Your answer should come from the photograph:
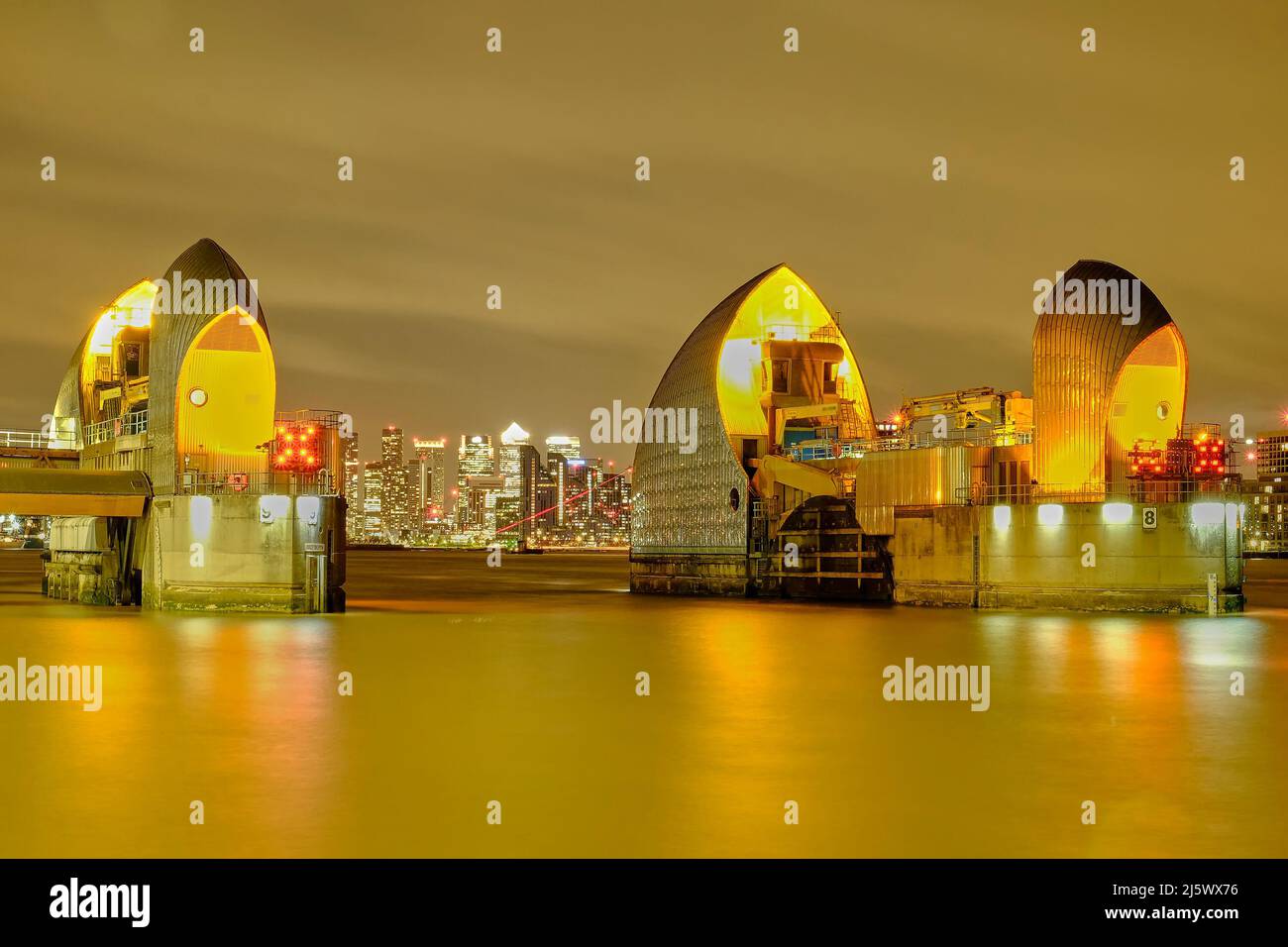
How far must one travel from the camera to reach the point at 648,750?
1603 centimetres

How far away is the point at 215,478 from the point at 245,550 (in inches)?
112

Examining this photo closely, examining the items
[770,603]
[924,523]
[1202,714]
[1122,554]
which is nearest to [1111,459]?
[1122,554]

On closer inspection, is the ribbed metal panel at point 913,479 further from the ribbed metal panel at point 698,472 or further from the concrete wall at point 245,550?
the concrete wall at point 245,550

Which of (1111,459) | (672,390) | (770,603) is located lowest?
(770,603)

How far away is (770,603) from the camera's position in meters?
49.5

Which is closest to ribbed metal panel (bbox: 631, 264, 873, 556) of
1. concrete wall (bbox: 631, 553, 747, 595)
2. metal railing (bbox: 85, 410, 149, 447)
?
concrete wall (bbox: 631, 553, 747, 595)

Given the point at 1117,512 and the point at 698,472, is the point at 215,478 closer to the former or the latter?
the point at 698,472

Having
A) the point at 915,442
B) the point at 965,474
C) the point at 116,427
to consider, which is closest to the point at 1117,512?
the point at 965,474

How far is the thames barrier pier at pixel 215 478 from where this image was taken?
1545 inches

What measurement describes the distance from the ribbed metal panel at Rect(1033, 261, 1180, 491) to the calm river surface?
9887 mm

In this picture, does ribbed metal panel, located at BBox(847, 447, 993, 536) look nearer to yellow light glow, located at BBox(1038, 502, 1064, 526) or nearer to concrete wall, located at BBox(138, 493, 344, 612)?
yellow light glow, located at BBox(1038, 502, 1064, 526)

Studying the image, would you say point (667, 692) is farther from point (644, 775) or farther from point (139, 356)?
point (139, 356)

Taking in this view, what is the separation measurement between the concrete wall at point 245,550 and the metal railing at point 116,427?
6102 millimetres
